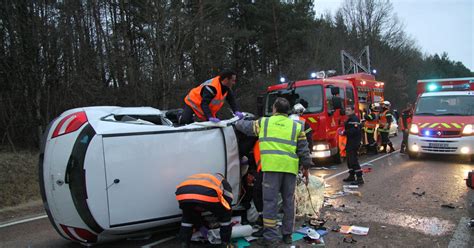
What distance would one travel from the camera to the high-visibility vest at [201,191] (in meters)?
3.94

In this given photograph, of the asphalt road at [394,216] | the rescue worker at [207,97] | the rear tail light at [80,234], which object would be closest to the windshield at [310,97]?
the asphalt road at [394,216]

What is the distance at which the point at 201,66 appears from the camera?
1783cm

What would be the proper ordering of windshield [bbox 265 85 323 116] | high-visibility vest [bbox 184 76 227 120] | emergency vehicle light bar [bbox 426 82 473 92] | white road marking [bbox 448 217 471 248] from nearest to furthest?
1. white road marking [bbox 448 217 471 248]
2. high-visibility vest [bbox 184 76 227 120]
3. windshield [bbox 265 85 323 116]
4. emergency vehicle light bar [bbox 426 82 473 92]

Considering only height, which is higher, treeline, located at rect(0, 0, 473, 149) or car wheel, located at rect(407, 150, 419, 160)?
treeline, located at rect(0, 0, 473, 149)

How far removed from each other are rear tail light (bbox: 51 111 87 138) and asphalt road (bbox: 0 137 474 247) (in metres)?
1.51

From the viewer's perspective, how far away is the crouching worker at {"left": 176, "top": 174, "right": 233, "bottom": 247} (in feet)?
13.0

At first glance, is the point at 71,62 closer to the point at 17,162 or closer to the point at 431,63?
the point at 17,162

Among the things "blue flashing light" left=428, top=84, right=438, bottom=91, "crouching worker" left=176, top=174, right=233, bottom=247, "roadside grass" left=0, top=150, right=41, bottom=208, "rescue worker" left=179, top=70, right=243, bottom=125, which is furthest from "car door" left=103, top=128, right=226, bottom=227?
"blue flashing light" left=428, top=84, right=438, bottom=91

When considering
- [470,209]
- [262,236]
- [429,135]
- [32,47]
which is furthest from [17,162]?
[429,135]

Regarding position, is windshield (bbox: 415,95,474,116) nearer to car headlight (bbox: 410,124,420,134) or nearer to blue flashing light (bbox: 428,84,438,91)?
car headlight (bbox: 410,124,420,134)

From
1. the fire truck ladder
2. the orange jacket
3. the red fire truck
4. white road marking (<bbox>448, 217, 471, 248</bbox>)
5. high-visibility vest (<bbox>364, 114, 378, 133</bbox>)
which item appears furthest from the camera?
the fire truck ladder

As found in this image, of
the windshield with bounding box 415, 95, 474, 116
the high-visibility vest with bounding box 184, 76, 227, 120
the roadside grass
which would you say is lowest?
the roadside grass

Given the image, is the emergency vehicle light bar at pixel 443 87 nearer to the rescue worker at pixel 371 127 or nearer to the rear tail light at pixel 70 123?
the rescue worker at pixel 371 127

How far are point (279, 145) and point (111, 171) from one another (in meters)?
1.89
